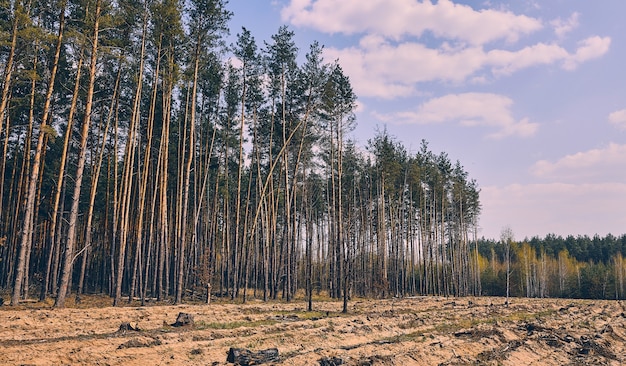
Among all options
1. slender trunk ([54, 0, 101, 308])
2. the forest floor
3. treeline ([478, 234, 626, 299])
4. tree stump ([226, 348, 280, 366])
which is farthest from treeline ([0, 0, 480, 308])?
treeline ([478, 234, 626, 299])

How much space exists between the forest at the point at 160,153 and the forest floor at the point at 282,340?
3664 millimetres

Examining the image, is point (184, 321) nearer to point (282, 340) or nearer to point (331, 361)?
point (282, 340)

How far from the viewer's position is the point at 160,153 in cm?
2412

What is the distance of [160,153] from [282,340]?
1506cm

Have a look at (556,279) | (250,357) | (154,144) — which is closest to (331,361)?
(250,357)

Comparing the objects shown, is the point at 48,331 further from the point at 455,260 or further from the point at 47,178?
the point at 455,260

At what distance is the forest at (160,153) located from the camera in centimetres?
1819

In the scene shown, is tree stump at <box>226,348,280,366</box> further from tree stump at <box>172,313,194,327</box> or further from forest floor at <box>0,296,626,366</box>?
tree stump at <box>172,313,194,327</box>

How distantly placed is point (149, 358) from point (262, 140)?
25270 mm

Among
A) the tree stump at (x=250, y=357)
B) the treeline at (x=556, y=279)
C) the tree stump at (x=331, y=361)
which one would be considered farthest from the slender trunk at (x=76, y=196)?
the treeline at (x=556, y=279)

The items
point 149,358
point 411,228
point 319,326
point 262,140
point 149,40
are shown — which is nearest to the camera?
point 149,358

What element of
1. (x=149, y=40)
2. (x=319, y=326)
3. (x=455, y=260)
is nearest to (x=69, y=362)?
(x=319, y=326)

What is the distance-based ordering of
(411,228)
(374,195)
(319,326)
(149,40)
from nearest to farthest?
(319,326) → (149,40) → (374,195) → (411,228)

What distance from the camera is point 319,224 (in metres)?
52.8
